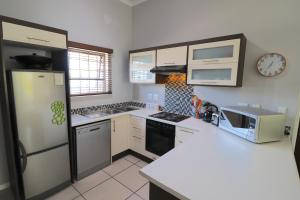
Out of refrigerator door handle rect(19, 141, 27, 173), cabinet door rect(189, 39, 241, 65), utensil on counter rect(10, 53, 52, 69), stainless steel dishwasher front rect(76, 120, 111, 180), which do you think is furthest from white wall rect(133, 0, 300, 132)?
refrigerator door handle rect(19, 141, 27, 173)

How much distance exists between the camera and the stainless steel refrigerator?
1515 mm

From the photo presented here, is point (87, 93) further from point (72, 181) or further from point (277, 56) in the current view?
point (277, 56)

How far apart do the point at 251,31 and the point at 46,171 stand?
10.2ft

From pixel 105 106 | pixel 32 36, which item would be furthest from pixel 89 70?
pixel 32 36

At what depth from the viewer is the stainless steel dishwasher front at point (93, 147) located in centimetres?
208

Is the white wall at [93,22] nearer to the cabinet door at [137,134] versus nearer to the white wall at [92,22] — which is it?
the white wall at [92,22]

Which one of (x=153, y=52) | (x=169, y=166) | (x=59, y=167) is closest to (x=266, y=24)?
(x=153, y=52)

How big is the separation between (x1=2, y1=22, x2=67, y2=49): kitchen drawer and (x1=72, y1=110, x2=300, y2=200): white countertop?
5.72 feet

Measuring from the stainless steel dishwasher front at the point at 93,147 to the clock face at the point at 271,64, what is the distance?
228cm

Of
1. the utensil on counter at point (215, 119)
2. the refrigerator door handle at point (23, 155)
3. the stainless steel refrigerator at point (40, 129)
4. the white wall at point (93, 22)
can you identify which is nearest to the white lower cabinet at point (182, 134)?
the utensil on counter at point (215, 119)

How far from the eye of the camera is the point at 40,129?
1.66 meters

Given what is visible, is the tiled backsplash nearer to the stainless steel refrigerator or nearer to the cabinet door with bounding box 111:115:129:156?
the cabinet door with bounding box 111:115:129:156

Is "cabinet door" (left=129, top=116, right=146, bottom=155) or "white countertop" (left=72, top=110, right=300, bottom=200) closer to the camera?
"white countertop" (left=72, top=110, right=300, bottom=200)

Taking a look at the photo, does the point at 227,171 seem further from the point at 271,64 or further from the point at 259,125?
the point at 271,64
